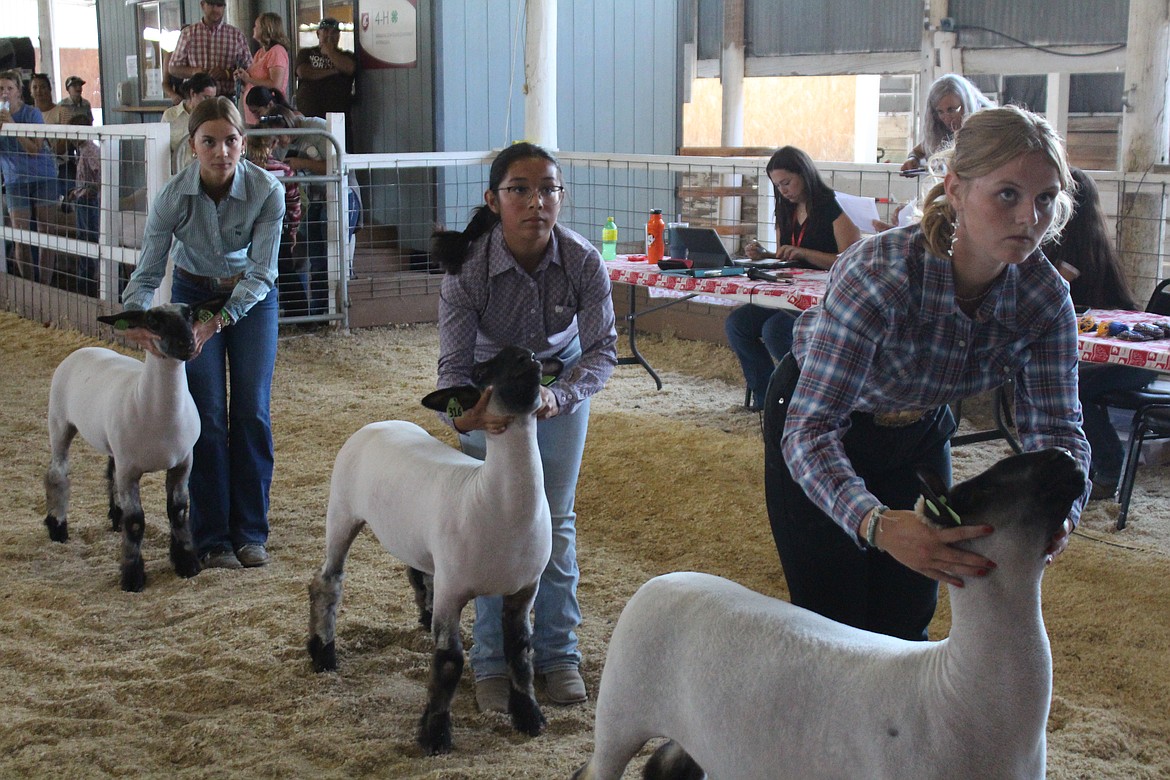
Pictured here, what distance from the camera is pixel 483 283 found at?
3.25 metres

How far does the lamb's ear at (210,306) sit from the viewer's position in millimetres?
4238

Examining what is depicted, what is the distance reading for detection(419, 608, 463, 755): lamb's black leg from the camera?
3131 mm

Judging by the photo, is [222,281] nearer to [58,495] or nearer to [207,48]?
[58,495]

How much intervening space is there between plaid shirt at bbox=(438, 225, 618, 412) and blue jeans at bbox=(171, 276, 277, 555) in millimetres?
1493

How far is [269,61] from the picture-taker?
9.62m

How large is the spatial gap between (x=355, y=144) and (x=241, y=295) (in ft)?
25.4

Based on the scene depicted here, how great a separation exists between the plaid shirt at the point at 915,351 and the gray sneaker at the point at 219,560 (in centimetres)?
308

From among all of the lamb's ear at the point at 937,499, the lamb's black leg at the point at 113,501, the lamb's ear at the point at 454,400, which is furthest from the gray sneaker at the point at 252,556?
the lamb's ear at the point at 937,499

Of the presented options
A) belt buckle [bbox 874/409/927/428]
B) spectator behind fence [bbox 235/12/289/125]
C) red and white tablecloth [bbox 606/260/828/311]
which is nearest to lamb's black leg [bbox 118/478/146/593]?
red and white tablecloth [bbox 606/260/828/311]

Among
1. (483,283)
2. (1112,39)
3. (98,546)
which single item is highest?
(1112,39)

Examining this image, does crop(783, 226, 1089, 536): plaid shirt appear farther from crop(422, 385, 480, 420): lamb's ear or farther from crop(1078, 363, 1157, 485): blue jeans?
crop(1078, 363, 1157, 485): blue jeans

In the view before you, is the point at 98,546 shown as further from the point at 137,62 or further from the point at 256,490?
the point at 137,62

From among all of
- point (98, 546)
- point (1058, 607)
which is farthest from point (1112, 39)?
point (98, 546)

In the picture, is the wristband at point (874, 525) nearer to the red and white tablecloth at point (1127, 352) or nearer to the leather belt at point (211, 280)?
the red and white tablecloth at point (1127, 352)
